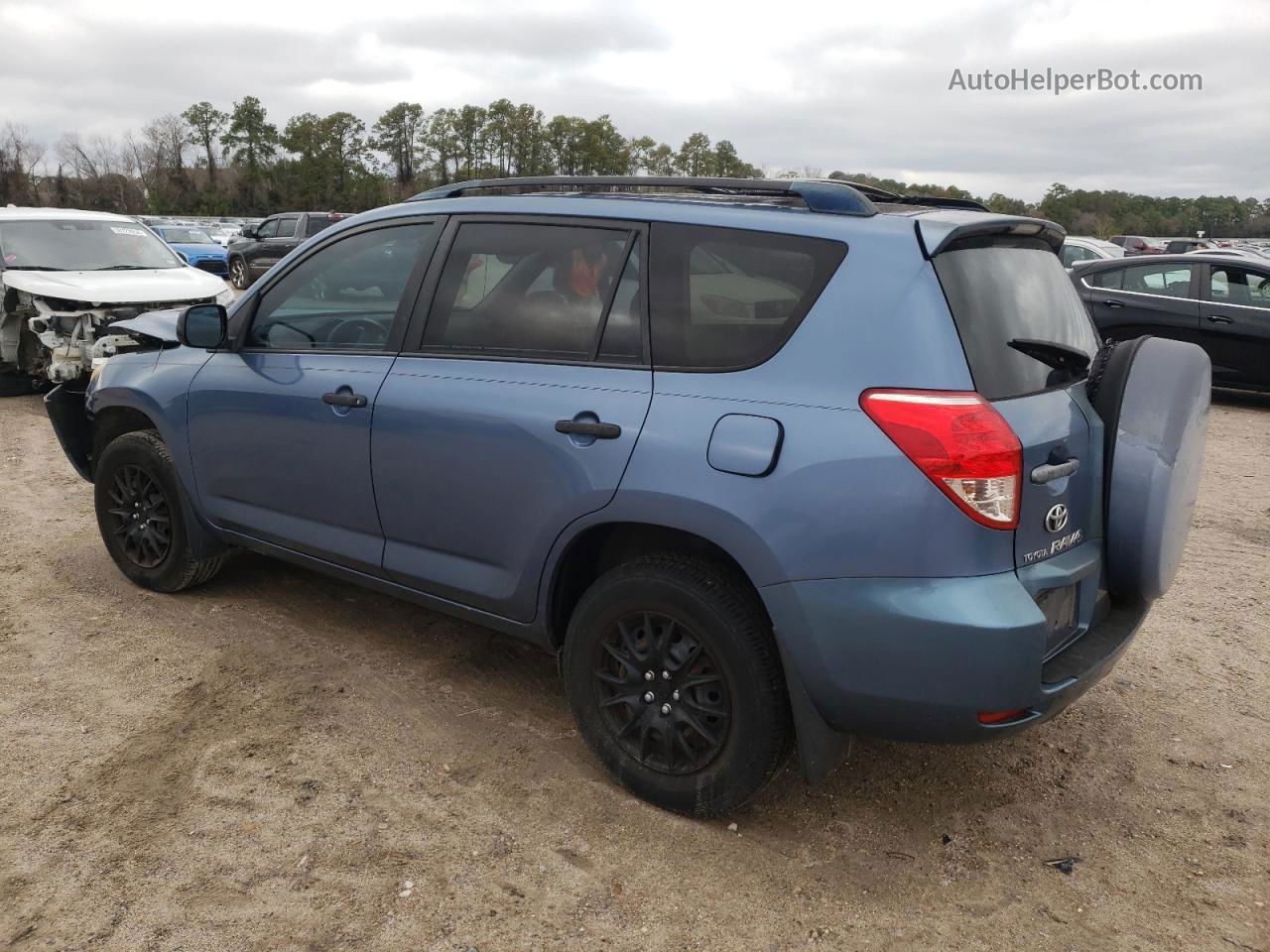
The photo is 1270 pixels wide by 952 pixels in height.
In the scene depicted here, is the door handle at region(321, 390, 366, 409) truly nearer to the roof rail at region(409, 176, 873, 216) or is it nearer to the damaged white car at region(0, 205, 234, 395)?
the roof rail at region(409, 176, 873, 216)

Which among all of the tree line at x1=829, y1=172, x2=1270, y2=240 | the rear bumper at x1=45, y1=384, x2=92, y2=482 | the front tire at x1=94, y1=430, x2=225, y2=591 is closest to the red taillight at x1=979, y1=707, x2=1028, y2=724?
the front tire at x1=94, y1=430, x2=225, y2=591

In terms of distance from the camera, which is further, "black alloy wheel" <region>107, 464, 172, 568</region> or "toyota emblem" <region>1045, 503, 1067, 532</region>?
"black alloy wheel" <region>107, 464, 172, 568</region>

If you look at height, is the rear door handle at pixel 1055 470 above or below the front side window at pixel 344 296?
→ below

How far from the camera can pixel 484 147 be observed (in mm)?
81125

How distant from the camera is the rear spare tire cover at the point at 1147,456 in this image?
293 centimetres

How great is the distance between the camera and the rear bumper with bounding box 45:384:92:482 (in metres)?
5.10

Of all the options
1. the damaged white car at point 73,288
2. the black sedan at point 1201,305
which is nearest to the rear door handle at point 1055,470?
the damaged white car at point 73,288

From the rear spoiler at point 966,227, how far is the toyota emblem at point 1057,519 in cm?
73

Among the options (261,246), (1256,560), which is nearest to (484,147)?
(261,246)

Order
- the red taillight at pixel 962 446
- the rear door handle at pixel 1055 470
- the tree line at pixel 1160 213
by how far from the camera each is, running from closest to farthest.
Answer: the red taillight at pixel 962 446
the rear door handle at pixel 1055 470
the tree line at pixel 1160 213

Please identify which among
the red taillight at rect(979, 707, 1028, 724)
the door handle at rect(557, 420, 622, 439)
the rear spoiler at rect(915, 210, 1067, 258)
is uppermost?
the rear spoiler at rect(915, 210, 1067, 258)

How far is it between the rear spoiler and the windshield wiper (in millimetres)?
320

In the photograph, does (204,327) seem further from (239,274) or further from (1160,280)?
(239,274)

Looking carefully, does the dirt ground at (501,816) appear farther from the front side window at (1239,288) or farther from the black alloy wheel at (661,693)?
the front side window at (1239,288)
